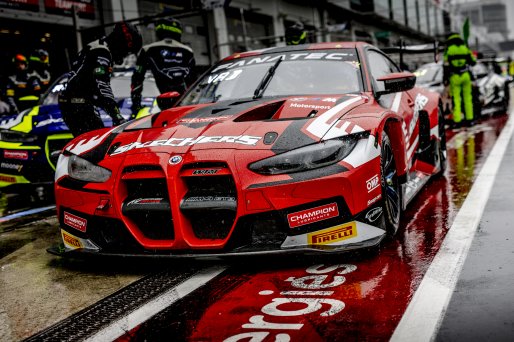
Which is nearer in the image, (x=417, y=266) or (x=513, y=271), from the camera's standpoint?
(x=513, y=271)

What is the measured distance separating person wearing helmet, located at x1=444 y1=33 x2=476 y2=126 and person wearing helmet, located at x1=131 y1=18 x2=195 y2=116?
6.45m

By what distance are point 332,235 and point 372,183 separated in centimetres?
39

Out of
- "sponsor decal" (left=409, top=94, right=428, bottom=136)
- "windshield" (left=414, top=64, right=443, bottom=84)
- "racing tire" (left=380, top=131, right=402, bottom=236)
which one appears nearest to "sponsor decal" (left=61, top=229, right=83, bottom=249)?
"racing tire" (left=380, top=131, right=402, bottom=236)

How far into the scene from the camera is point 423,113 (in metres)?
5.61

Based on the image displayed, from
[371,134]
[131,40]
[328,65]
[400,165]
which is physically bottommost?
[400,165]

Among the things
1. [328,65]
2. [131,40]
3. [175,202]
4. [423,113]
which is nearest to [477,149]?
[423,113]

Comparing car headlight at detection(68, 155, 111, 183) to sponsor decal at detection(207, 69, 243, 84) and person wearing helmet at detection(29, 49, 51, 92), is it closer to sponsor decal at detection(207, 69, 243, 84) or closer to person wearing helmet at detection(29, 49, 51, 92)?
sponsor decal at detection(207, 69, 243, 84)

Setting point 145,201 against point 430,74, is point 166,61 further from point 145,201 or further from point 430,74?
point 430,74

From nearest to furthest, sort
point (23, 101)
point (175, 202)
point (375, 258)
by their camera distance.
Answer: point (175, 202) < point (375, 258) < point (23, 101)

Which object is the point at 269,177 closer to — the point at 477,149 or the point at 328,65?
the point at 328,65

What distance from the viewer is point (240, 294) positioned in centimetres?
293

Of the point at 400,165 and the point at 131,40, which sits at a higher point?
the point at 131,40

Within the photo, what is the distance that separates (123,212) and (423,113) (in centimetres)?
327

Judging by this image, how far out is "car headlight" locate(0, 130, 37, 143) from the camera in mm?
6409
